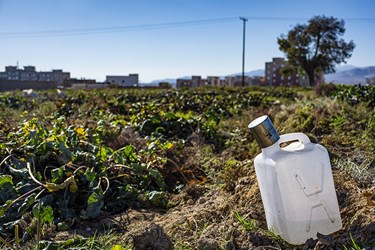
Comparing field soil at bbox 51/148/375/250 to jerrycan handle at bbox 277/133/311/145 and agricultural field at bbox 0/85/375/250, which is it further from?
jerrycan handle at bbox 277/133/311/145

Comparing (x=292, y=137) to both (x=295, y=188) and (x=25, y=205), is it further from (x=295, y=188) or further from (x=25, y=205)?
(x=25, y=205)

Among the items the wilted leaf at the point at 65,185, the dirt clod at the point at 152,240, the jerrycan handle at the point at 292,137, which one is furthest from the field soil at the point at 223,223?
the jerrycan handle at the point at 292,137

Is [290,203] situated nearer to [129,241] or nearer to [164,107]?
[129,241]

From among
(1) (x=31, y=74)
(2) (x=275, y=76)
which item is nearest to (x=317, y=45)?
(2) (x=275, y=76)

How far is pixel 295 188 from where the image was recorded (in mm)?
1610

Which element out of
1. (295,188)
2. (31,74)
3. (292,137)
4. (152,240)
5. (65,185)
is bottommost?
(152,240)

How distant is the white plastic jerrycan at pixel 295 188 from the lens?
1.61 metres

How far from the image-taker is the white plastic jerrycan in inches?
63.3

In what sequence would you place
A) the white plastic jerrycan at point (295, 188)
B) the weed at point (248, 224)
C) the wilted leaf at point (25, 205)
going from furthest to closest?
the wilted leaf at point (25, 205), the weed at point (248, 224), the white plastic jerrycan at point (295, 188)

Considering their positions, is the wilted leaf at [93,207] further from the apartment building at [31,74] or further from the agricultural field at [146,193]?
the apartment building at [31,74]

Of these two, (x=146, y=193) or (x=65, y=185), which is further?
(x=146, y=193)

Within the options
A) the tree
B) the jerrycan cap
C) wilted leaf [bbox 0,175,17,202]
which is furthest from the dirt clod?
the tree

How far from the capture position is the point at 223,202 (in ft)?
7.30

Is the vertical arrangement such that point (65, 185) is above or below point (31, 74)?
below
